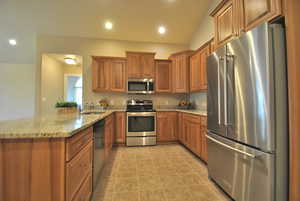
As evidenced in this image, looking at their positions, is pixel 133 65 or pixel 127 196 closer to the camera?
pixel 127 196

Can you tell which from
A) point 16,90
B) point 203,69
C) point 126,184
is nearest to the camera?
point 126,184

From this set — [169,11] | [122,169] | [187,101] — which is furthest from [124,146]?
[169,11]

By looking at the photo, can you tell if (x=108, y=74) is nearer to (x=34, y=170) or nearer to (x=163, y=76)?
(x=163, y=76)

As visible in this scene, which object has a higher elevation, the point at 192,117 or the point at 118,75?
the point at 118,75

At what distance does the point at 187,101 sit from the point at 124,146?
2358mm

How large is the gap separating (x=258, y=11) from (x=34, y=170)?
238 centimetres

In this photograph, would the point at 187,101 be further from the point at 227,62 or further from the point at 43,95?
the point at 43,95

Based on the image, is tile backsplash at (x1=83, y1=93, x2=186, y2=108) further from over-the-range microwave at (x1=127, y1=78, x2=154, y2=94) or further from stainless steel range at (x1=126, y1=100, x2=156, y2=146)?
stainless steel range at (x1=126, y1=100, x2=156, y2=146)

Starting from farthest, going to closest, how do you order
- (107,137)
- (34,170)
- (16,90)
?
(16,90), (107,137), (34,170)

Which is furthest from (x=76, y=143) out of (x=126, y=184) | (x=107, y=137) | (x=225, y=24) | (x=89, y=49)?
(x=89, y=49)

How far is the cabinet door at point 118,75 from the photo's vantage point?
421 cm

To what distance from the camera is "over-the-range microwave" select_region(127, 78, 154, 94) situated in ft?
13.8

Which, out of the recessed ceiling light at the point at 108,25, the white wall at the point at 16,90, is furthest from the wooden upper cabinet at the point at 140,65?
the white wall at the point at 16,90

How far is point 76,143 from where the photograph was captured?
1.24 meters
